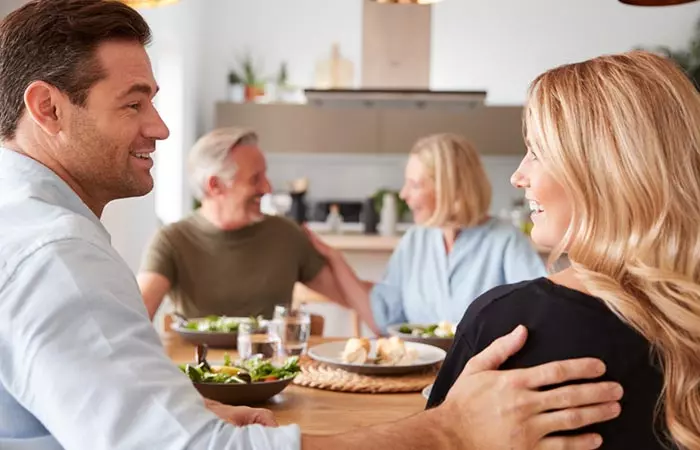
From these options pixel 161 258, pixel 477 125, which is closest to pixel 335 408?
pixel 161 258

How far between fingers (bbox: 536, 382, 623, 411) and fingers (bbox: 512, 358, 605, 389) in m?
0.01

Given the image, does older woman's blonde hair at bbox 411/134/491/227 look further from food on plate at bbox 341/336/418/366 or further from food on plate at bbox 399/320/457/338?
food on plate at bbox 341/336/418/366

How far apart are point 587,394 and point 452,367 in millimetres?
235

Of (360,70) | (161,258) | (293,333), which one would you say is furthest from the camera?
Answer: (360,70)

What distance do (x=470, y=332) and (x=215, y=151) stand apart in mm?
2266

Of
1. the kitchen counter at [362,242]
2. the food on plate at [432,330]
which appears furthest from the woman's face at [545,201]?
the kitchen counter at [362,242]

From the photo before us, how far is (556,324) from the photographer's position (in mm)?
1414

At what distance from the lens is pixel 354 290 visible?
372 centimetres

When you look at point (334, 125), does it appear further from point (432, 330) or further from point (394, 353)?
point (394, 353)

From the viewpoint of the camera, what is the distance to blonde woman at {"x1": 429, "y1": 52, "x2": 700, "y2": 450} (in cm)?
138

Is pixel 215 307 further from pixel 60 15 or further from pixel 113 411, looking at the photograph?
pixel 113 411

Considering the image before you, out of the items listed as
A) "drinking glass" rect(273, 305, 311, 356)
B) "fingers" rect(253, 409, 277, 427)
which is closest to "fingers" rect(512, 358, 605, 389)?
"fingers" rect(253, 409, 277, 427)

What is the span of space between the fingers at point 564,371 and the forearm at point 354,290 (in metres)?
2.25

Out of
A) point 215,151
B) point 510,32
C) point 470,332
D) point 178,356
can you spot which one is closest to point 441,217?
point 215,151
